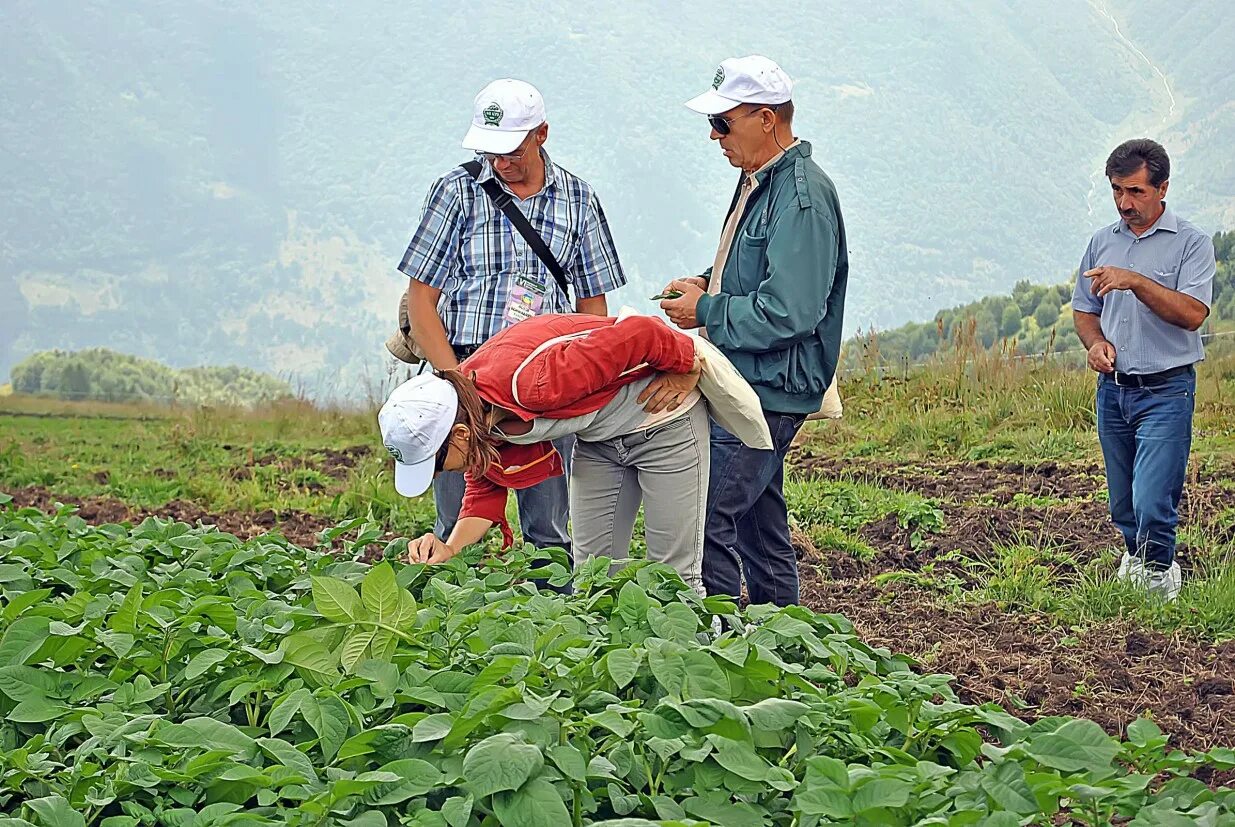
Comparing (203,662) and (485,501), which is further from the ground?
(485,501)

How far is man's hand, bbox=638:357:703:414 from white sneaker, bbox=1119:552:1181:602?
7.72ft

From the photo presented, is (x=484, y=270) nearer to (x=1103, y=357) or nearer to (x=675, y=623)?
(x=675, y=623)

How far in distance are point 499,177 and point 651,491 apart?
1284 mm

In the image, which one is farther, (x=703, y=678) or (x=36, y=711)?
(x=36, y=711)

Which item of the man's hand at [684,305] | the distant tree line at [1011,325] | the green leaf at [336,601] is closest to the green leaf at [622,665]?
the green leaf at [336,601]

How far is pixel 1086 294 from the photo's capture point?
539 cm

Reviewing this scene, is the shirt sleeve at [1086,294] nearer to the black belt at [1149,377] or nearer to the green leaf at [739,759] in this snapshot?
the black belt at [1149,377]

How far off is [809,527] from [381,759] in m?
4.46

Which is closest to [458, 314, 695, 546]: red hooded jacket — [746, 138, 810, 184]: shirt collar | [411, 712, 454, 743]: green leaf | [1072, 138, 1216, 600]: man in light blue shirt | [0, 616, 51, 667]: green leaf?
[746, 138, 810, 184]: shirt collar

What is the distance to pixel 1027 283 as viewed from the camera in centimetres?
1269

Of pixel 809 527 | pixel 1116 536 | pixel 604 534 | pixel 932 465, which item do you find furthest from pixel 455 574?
pixel 932 465

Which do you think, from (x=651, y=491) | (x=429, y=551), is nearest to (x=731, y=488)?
(x=651, y=491)

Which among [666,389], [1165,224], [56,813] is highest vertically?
[1165,224]

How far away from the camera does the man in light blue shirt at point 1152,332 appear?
16.4 ft
